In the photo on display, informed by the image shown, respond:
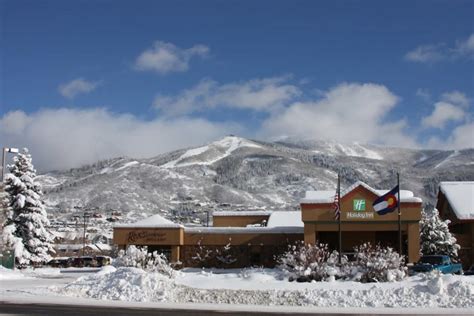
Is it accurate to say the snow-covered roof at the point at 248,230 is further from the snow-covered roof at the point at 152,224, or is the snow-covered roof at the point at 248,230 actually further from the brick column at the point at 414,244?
the brick column at the point at 414,244

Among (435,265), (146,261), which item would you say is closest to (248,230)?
(146,261)

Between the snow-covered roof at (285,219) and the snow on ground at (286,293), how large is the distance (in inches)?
1249

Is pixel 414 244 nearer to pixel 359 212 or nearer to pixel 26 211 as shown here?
pixel 359 212

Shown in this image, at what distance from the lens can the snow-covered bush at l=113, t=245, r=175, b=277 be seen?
36.2m

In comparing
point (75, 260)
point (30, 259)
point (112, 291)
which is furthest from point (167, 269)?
point (75, 260)

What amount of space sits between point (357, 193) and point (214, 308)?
27.0 m

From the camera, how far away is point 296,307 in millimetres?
26312

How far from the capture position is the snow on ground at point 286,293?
2631 centimetres

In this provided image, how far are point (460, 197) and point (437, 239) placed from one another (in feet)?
23.2

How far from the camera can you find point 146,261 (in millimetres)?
37719

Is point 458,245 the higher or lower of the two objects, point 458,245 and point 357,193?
the lower

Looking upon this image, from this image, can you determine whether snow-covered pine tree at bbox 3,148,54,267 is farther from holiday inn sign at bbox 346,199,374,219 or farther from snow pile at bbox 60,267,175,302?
holiday inn sign at bbox 346,199,374,219

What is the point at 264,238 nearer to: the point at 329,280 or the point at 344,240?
the point at 344,240

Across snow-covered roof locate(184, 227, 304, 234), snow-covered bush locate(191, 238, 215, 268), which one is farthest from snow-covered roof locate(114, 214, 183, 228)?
snow-covered bush locate(191, 238, 215, 268)
